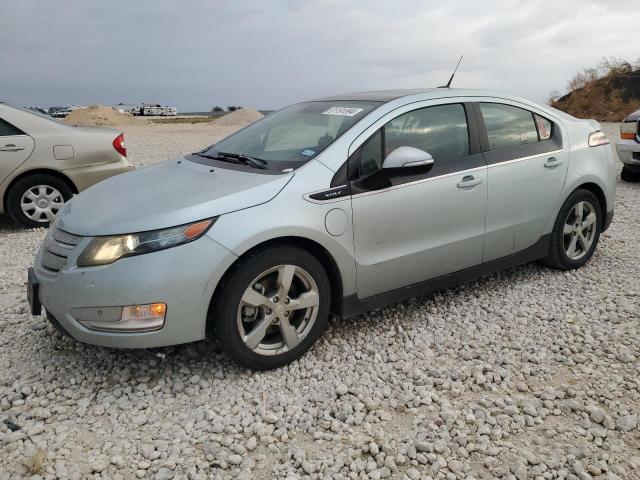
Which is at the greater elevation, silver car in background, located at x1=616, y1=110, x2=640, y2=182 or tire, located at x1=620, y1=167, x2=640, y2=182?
silver car in background, located at x1=616, y1=110, x2=640, y2=182

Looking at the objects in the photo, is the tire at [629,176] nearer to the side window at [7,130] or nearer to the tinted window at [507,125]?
the tinted window at [507,125]

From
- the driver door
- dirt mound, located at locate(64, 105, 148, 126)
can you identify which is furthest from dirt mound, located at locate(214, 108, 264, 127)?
the driver door

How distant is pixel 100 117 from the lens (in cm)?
3569

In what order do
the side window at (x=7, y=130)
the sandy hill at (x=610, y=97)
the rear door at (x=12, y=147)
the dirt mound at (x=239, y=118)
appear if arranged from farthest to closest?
1. the dirt mound at (x=239, y=118)
2. the sandy hill at (x=610, y=97)
3. the side window at (x=7, y=130)
4. the rear door at (x=12, y=147)

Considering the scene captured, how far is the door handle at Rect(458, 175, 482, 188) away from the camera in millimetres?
3908

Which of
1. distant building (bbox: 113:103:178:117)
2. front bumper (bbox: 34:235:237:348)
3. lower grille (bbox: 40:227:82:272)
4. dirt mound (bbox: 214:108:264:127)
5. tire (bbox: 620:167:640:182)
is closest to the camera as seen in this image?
front bumper (bbox: 34:235:237:348)

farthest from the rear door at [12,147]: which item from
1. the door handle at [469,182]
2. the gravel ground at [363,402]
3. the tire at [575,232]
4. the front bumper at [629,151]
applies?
the front bumper at [629,151]

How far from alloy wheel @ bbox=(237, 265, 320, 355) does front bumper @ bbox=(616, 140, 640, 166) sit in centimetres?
760

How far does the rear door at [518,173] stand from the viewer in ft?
13.6

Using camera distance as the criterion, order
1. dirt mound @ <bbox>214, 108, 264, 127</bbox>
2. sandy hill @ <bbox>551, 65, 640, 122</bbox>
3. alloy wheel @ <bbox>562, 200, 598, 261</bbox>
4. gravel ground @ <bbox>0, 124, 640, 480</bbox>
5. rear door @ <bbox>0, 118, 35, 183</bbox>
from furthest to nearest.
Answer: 1. dirt mound @ <bbox>214, 108, 264, 127</bbox>
2. sandy hill @ <bbox>551, 65, 640, 122</bbox>
3. rear door @ <bbox>0, 118, 35, 183</bbox>
4. alloy wheel @ <bbox>562, 200, 598, 261</bbox>
5. gravel ground @ <bbox>0, 124, 640, 480</bbox>

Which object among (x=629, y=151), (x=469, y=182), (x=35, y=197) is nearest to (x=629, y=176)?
(x=629, y=151)

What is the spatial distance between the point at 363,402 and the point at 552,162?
8.60ft

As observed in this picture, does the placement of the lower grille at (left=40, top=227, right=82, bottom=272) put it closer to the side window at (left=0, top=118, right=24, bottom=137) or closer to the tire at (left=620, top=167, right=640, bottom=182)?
the side window at (left=0, top=118, right=24, bottom=137)

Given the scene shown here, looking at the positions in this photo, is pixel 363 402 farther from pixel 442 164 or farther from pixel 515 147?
pixel 515 147
